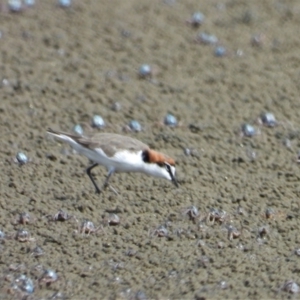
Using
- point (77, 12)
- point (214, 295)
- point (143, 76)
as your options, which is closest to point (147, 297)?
point (214, 295)

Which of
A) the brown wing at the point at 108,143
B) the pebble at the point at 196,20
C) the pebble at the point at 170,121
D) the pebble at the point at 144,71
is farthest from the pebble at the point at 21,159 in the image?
the pebble at the point at 196,20

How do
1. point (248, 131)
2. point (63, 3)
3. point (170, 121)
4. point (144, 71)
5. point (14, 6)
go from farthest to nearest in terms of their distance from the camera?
point (63, 3), point (14, 6), point (144, 71), point (170, 121), point (248, 131)

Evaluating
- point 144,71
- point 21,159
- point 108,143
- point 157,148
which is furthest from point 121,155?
point 144,71

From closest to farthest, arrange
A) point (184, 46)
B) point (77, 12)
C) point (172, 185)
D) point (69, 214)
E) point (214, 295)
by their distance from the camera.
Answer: point (214, 295), point (69, 214), point (172, 185), point (184, 46), point (77, 12)

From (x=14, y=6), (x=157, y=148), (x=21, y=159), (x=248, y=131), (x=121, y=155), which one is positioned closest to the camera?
(x=121, y=155)

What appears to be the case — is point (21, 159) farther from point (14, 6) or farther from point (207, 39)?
point (14, 6)

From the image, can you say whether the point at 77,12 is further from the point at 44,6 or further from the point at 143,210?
the point at 143,210
